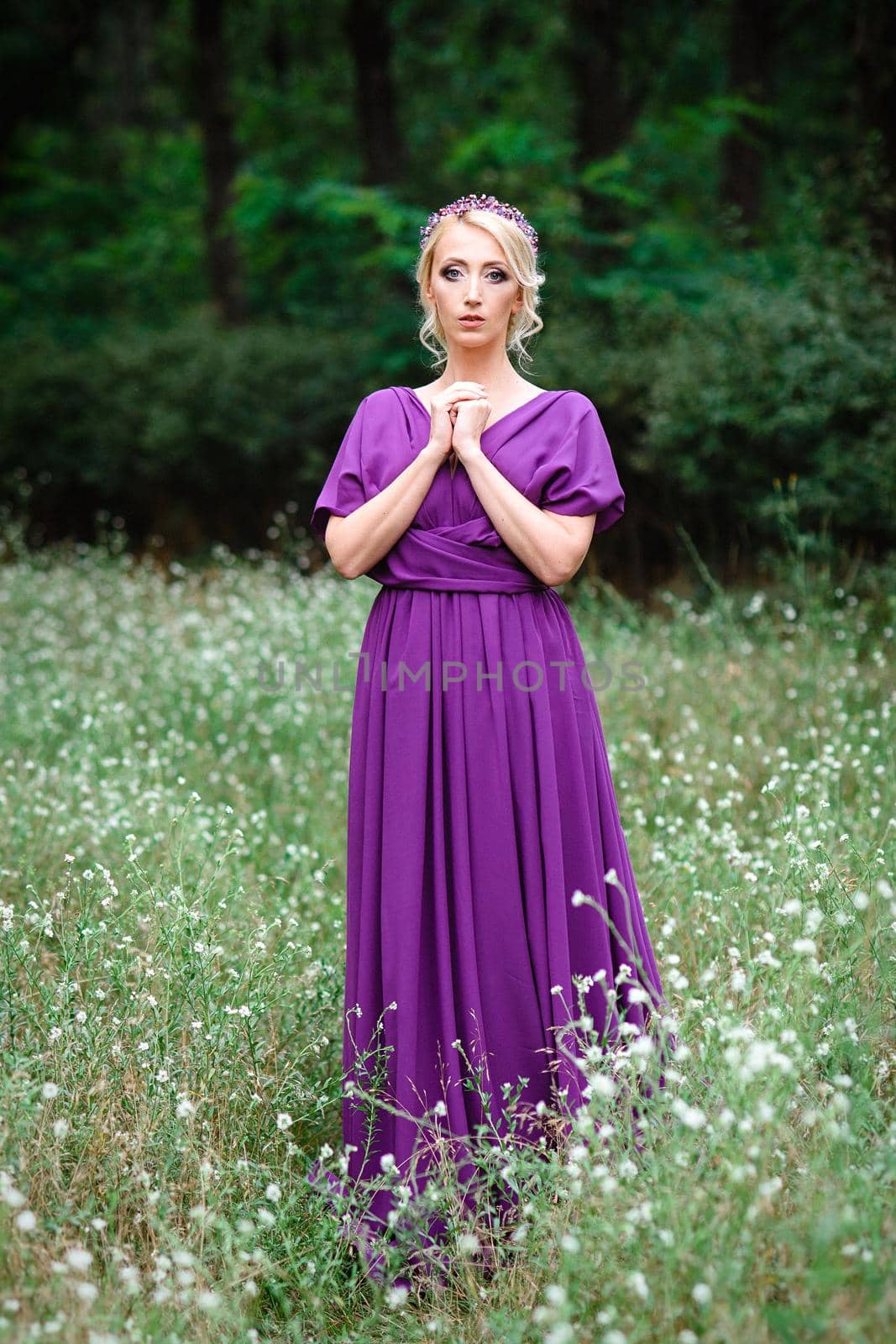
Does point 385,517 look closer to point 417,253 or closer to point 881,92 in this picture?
point 881,92

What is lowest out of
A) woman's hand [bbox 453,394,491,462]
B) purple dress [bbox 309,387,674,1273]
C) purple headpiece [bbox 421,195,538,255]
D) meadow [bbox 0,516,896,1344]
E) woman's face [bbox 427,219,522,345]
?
meadow [bbox 0,516,896,1344]

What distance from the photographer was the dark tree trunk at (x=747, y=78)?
13.2 meters

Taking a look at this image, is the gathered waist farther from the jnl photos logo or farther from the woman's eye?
the woman's eye

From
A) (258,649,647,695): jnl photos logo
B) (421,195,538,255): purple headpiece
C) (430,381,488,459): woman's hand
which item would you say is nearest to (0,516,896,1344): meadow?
(258,649,647,695): jnl photos logo

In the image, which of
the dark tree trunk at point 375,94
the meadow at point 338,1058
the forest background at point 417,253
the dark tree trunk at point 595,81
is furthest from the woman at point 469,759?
the dark tree trunk at point 375,94

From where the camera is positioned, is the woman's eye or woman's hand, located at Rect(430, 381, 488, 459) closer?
woman's hand, located at Rect(430, 381, 488, 459)

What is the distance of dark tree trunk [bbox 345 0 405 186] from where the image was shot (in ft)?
41.9

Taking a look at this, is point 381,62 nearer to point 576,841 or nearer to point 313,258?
point 313,258

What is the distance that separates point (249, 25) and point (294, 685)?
14.2 m

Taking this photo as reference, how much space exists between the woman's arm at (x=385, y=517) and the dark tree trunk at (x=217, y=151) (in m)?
12.3

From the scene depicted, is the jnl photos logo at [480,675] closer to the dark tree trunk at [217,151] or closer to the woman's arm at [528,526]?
the woman's arm at [528,526]

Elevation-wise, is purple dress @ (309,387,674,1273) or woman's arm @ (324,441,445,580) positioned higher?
woman's arm @ (324,441,445,580)

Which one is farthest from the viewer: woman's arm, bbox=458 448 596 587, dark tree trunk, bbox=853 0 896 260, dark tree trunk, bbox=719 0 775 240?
dark tree trunk, bbox=719 0 775 240

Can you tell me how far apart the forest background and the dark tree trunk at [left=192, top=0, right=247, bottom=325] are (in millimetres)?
37
